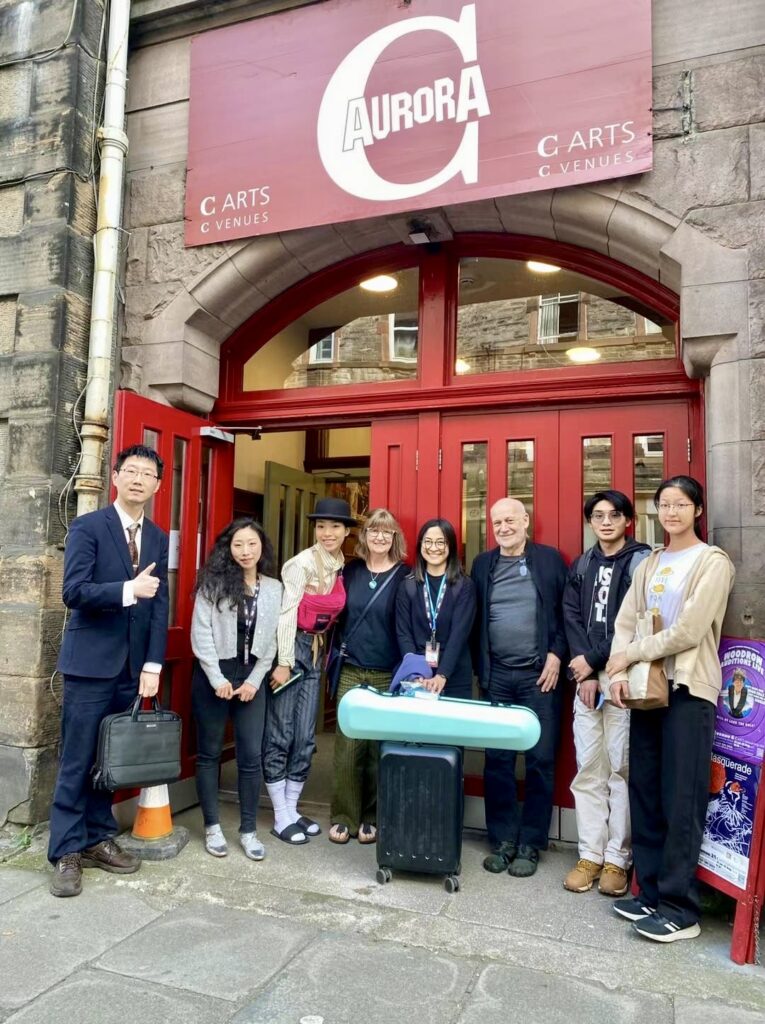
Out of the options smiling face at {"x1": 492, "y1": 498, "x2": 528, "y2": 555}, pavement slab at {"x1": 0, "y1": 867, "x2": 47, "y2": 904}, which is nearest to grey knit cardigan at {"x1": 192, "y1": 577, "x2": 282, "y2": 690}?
pavement slab at {"x1": 0, "y1": 867, "x2": 47, "y2": 904}

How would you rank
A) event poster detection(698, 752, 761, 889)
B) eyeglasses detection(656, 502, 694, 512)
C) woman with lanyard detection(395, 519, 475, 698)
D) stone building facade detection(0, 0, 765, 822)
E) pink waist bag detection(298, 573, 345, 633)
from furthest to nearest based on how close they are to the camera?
pink waist bag detection(298, 573, 345, 633) → woman with lanyard detection(395, 519, 475, 698) → stone building facade detection(0, 0, 765, 822) → eyeglasses detection(656, 502, 694, 512) → event poster detection(698, 752, 761, 889)

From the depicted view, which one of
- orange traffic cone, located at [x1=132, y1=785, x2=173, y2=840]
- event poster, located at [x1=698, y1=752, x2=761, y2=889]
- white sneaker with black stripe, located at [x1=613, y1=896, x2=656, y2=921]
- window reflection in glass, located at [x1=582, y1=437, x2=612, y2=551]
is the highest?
window reflection in glass, located at [x1=582, y1=437, x2=612, y2=551]

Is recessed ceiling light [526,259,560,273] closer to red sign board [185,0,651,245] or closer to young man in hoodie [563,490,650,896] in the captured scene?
red sign board [185,0,651,245]

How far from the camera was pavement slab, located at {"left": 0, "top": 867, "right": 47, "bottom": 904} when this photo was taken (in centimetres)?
380

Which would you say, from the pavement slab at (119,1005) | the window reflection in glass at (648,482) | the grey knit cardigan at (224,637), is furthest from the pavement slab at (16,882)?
the window reflection in glass at (648,482)

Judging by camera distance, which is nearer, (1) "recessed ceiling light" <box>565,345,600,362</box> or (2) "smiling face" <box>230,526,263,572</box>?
(2) "smiling face" <box>230,526,263,572</box>

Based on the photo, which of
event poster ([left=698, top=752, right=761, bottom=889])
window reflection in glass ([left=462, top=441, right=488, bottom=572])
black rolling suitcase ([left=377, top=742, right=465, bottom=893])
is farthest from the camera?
window reflection in glass ([left=462, top=441, right=488, bottom=572])

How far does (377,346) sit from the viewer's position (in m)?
5.29

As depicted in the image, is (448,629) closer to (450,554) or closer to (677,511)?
(450,554)

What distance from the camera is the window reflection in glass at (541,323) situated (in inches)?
185

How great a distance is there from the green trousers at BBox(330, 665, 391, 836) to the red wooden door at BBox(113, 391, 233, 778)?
1120mm

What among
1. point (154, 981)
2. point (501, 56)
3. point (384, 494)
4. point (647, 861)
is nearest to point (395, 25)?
point (501, 56)

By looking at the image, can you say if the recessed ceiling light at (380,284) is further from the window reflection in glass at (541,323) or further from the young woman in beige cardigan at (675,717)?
the young woman in beige cardigan at (675,717)

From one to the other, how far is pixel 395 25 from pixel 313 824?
15.6 feet
